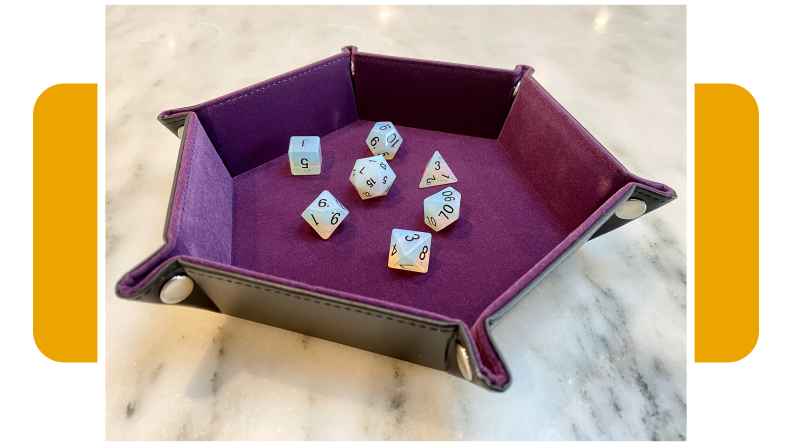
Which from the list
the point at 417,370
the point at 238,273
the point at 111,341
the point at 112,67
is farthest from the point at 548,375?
the point at 112,67

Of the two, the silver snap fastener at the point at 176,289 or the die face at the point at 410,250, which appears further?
the die face at the point at 410,250

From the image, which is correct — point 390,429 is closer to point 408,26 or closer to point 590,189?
point 590,189

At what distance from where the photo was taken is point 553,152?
117cm

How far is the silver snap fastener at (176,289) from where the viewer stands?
2.66 ft

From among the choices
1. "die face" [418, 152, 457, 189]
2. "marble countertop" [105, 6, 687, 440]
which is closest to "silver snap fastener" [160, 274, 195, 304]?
"marble countertop" [105, 6, 687, 440]

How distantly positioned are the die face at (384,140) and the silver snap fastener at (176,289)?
73 cm

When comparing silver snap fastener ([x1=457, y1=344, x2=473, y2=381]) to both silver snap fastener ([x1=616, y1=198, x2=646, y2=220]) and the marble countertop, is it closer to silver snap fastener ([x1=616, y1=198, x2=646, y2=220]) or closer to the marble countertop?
the marble countertop

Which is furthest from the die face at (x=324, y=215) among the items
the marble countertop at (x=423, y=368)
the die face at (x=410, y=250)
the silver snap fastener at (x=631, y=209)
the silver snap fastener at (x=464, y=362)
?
the silver snap fastener at (x=631, y=209)

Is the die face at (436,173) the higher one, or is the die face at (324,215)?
the die face at (436,173)

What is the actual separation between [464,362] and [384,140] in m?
0.82

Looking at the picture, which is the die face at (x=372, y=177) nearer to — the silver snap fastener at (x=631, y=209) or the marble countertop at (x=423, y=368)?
the marble countertop at (x=423, y=368)

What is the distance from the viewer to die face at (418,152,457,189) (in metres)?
1.27

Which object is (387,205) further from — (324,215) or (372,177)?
(324,215)

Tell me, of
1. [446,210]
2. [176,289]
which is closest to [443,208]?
[446,210]
